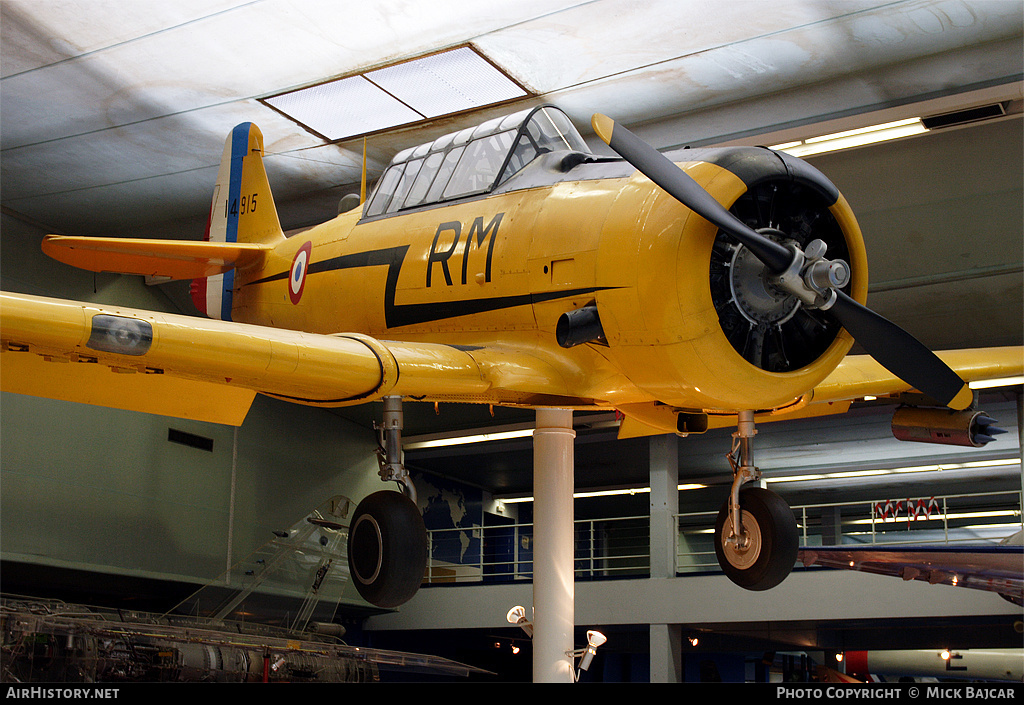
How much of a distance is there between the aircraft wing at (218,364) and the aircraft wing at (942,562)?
6.22 metres

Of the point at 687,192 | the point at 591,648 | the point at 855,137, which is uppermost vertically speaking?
the point at 855,137

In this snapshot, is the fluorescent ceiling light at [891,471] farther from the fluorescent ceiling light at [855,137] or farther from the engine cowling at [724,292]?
the engine cowling at [724,292]

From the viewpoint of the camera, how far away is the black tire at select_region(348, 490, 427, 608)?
482cm

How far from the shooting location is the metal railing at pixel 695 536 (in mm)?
19047

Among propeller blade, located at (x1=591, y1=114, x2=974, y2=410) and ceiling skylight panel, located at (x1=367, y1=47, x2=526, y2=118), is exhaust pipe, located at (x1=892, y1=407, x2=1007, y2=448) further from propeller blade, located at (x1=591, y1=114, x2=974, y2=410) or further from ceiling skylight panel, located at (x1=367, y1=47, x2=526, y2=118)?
ceiling skylight panel, located at (x1=367, y1=47, x2=526, y2=118)

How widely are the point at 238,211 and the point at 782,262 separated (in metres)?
5.16

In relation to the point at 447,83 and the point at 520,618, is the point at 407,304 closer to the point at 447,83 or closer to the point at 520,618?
the point at 447,83

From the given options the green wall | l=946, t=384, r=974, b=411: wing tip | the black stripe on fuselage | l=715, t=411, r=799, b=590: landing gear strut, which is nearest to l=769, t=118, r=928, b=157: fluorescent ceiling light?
l=946, t=384, r=974, b=411: wing tip

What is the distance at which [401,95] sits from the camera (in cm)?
876

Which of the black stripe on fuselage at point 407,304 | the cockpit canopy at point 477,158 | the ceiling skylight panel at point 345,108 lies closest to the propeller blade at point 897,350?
the black stripe on fuselage at point 407,304

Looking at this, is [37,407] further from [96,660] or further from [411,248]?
[411,248]

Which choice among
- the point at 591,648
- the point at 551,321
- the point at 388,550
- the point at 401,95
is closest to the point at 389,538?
the point at 388,550

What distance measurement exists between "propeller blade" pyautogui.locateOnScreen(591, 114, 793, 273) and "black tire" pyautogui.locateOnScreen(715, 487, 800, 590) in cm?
199

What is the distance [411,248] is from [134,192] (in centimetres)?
676
